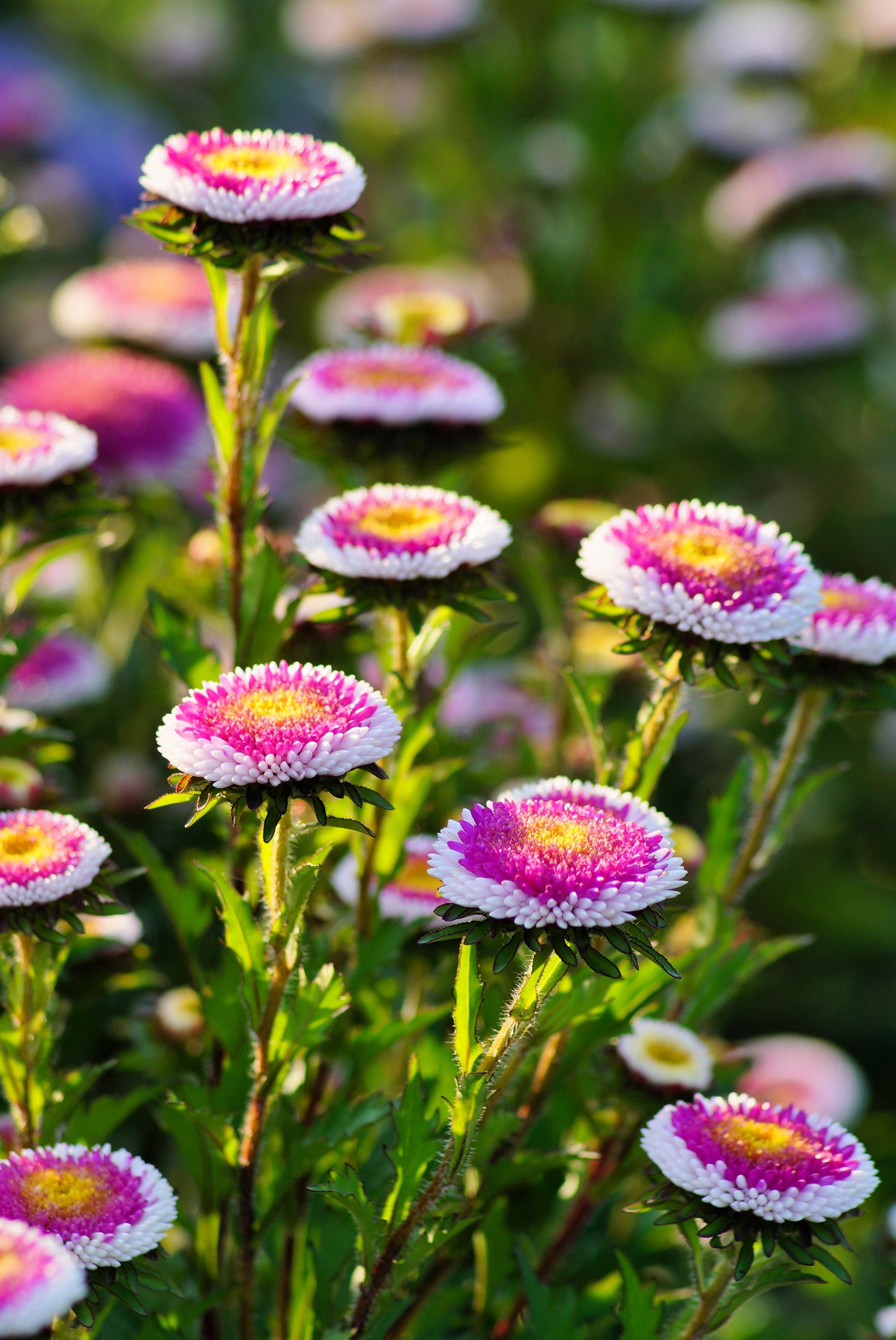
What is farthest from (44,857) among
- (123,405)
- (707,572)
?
(123,405)

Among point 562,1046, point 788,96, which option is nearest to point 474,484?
point 788,96

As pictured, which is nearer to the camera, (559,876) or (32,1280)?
(32,1280)

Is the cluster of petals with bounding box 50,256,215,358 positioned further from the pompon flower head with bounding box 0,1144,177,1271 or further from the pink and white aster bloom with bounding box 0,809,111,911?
the pompon flower head with bounding box 0,1144,177,1271

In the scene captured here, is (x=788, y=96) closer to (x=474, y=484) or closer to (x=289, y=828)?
(x=474, y=484)

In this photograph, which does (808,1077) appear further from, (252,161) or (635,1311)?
(252,161)

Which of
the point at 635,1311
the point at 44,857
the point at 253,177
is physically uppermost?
the point at 253,177

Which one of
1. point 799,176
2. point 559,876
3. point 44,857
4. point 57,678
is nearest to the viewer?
point 559,876

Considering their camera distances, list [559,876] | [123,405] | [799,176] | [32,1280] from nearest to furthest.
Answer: [32,1280], [559,876], [123,405], [799,176]
